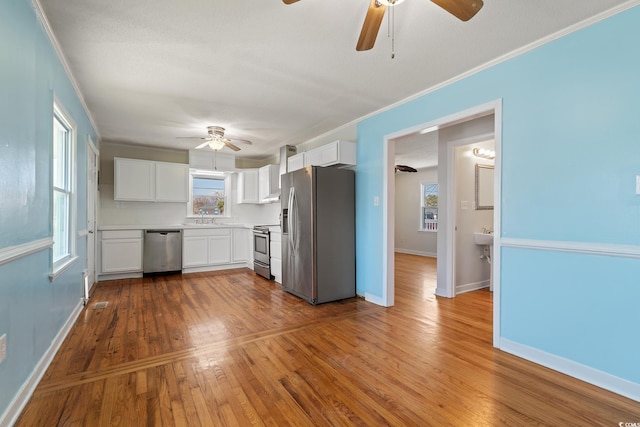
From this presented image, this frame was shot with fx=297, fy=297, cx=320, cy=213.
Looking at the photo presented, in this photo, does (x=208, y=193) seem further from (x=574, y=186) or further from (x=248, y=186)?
(x=574, y=186)

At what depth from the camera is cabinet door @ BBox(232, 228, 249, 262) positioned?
607 centimetres

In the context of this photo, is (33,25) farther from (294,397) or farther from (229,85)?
(294,397)

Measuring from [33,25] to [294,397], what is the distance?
2.79m

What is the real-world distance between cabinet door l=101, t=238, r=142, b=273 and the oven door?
199cm

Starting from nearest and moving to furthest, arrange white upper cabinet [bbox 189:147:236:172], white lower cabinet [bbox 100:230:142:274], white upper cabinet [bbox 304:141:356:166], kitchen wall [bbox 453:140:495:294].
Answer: white upper cabinet [bbox 304:141:356:166] → kitchen wall [bbox 453:140:495:294] → white lower cabinet [bbox 100:230:142:274] → white upper cabinet [bbox 189:147:236:172]

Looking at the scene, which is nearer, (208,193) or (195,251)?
(195,251)

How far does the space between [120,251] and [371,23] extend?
17.5 ft

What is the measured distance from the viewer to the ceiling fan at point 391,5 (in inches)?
58.6

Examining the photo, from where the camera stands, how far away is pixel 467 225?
4.34 meters

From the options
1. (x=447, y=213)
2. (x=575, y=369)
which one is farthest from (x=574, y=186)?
(x=447, y=213)

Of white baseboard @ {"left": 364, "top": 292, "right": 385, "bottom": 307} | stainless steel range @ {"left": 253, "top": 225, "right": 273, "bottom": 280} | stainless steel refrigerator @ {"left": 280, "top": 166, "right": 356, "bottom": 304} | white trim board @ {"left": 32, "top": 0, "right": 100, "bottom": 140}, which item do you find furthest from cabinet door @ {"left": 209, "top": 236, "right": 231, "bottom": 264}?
white baseboard @ {"left": 364, "top": 292, "right": 385, "bottom": 307}

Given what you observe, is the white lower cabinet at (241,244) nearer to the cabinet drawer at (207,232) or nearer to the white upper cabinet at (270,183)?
the cabinet drawer at (207,232)

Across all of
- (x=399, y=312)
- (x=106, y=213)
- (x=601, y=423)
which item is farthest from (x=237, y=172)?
(x=601, y=423)

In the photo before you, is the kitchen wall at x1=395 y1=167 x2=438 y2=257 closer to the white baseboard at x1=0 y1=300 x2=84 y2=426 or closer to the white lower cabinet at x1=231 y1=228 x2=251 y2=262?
the white lower cabinet at x1=231 y1=228 x2=251 y2=262
